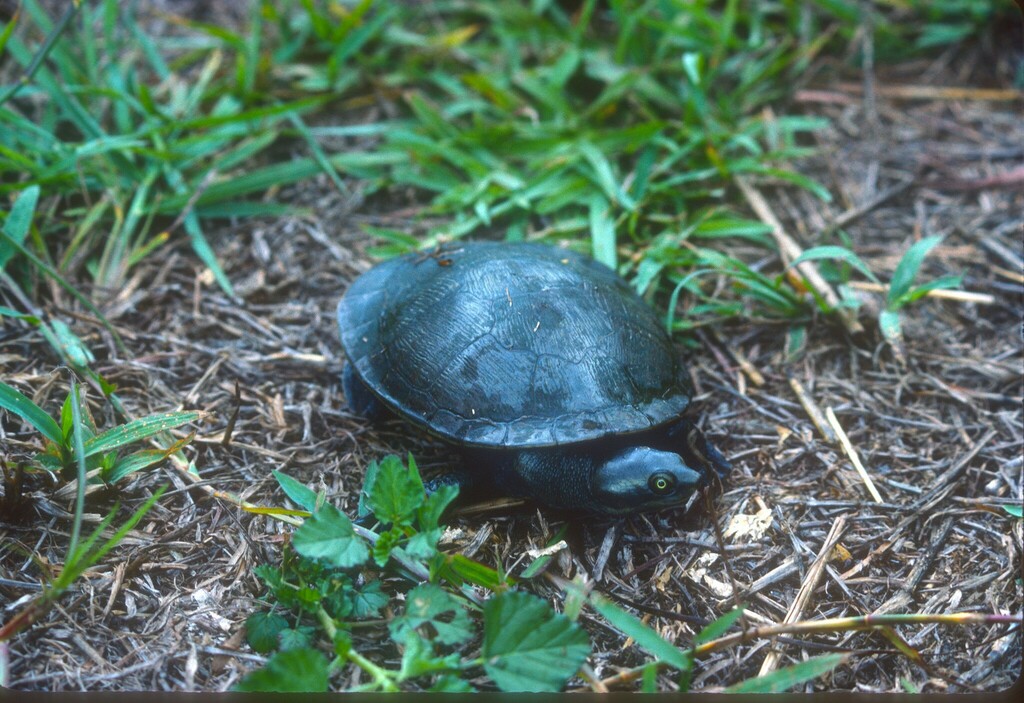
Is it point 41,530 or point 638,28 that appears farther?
point 638,28

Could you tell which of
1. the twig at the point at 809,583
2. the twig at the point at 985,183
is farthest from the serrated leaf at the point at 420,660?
the twig at the point at 985,183

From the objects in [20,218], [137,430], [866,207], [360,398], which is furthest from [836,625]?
[20,218]

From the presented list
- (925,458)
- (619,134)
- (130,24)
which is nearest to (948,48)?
(619,134)

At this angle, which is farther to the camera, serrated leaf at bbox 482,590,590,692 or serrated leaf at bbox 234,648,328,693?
serrated leaf at bbox 482,590,590,692

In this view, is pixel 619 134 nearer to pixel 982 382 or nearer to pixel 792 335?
pixel 792 335

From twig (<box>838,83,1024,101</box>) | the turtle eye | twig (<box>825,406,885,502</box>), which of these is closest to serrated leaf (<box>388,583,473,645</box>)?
the turtle eye

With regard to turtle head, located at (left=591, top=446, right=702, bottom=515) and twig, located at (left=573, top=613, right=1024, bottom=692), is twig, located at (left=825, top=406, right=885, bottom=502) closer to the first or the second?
twig, located at (left=573, top=613, right=1024, bottom=692)

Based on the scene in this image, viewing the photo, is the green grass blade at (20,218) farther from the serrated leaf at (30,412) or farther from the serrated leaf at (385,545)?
the serrated leaf at (385,545)
